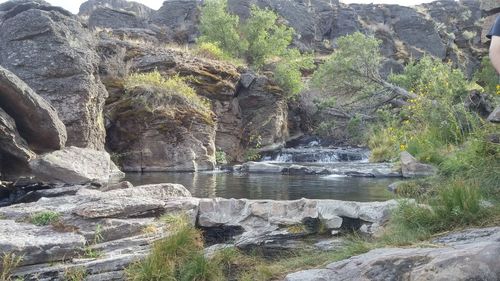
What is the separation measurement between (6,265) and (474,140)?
5302 mm

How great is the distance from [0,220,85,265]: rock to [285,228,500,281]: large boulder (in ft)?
7.09

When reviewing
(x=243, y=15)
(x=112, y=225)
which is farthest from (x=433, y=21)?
(x=112, y=225)

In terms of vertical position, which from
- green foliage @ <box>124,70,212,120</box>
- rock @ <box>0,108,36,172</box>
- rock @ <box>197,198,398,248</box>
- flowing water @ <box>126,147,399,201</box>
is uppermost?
green foliage @ <box>124,70,212,120</box>

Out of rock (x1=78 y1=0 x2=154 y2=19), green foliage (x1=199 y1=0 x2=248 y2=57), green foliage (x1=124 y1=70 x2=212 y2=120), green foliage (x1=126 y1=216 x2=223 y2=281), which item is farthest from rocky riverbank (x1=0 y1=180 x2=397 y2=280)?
rock (x1=78 y1=0 x2=154 y2=19)

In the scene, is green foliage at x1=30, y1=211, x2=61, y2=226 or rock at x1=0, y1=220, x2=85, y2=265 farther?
green foliage at x1=30, y1=211, x2=61, y2=226

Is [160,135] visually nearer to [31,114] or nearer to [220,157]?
[220,157]

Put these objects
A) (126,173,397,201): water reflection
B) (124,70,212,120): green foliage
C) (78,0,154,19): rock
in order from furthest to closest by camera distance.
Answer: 1. (78,0,154,19): rock
2. (124,70,212,120): green foliage
3. (126,173,397,201): water reflection

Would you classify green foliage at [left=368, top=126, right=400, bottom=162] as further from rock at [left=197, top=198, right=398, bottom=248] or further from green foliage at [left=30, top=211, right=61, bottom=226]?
green foliage at [left=30, top=211, right=61, bottom=226]

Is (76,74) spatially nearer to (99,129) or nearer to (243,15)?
(99,129)

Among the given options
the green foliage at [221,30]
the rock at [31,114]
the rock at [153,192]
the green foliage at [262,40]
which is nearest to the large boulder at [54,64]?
the rock at [31,114]

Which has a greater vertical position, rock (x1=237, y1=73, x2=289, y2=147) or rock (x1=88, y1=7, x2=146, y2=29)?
rock (x1=88, y1=7, x2=146, y2=29)

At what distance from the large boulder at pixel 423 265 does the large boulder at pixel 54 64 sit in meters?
11.3

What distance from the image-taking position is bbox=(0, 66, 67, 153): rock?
9.70m

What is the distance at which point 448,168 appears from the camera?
607 centimetres
